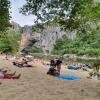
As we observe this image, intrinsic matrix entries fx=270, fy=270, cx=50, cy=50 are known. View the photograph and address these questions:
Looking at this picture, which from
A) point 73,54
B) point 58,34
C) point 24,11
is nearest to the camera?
point 24,11

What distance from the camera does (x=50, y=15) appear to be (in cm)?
1308

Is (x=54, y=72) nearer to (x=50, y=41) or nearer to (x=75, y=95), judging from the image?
(x=75, y=95)

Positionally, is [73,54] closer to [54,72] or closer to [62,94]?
[54,72]

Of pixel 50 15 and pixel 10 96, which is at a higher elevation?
pixel 50 15

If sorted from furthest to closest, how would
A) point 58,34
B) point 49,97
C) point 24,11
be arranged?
1. point 58,34
2. point 24,11
3. point 49,97

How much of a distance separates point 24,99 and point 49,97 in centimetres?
116

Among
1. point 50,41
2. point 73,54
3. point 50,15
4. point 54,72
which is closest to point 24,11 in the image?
point 50,15

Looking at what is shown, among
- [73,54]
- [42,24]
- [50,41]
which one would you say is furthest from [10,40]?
[42,24]

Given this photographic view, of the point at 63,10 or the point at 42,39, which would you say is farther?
the point at 42,39

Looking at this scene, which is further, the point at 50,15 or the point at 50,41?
the point at 50,41

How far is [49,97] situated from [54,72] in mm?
11624

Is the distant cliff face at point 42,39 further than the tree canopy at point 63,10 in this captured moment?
Yes

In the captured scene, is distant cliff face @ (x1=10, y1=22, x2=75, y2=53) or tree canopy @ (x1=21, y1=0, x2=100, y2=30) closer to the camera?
tree canopy @ (x1=21, y1=0, x2=100, y2=30)

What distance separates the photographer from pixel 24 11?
13.0 meters
